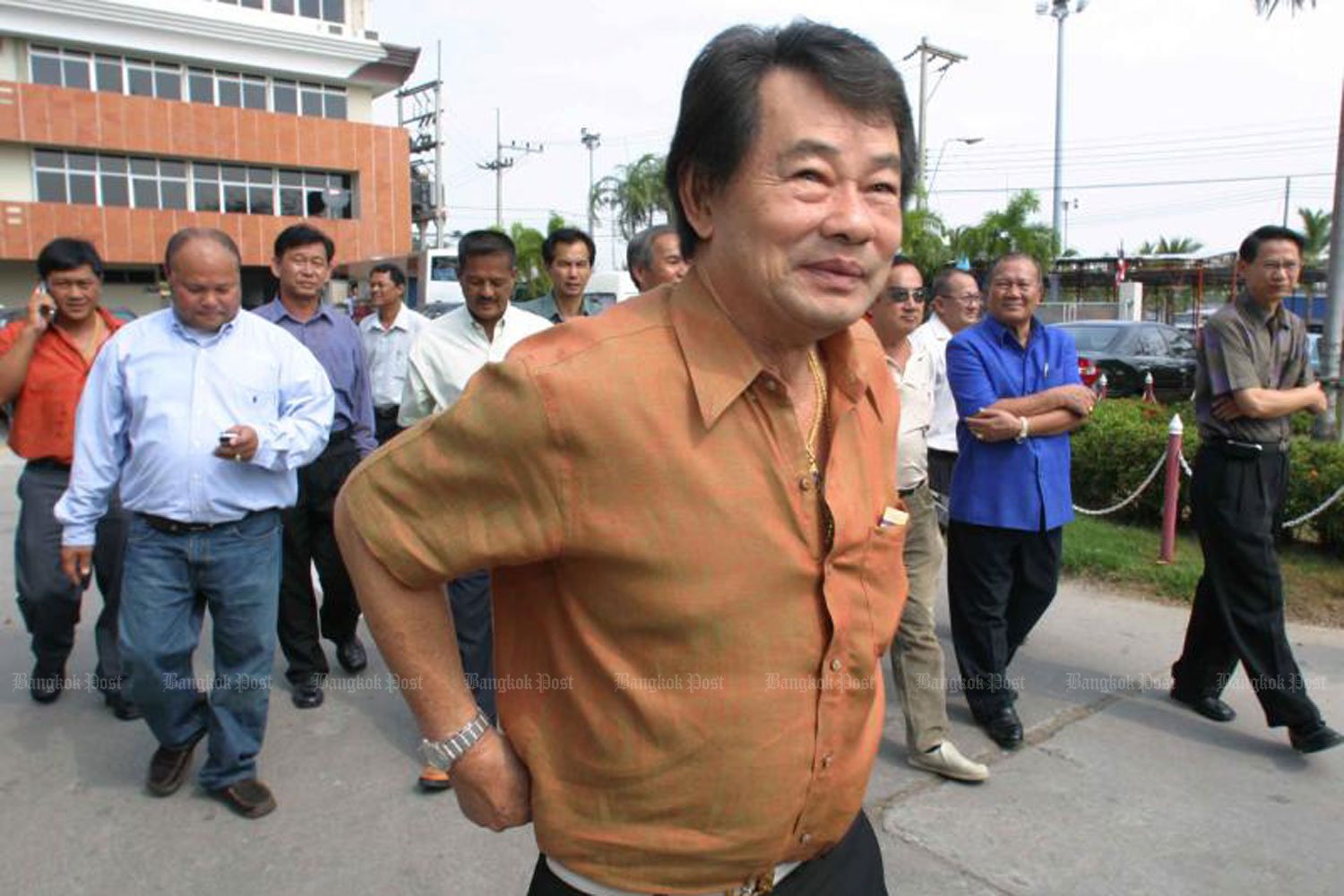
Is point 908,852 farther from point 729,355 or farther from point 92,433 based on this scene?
point 92,433

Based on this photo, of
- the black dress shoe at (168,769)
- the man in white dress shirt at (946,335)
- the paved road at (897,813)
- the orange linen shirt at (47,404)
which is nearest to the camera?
the paved road at (897,813)

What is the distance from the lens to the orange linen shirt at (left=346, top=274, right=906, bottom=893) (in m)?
1.29

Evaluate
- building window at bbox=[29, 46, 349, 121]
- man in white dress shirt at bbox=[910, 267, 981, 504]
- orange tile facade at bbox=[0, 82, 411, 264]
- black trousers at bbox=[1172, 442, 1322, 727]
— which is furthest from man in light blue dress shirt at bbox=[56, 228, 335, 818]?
building window at bbox=[29, 46, 349, 121]

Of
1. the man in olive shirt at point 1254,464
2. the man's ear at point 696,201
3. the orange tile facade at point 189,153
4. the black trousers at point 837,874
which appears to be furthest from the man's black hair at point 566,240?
the orange tile facade at point 189,153

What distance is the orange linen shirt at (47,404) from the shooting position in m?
4.32

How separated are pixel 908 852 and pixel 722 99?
262 centimetres

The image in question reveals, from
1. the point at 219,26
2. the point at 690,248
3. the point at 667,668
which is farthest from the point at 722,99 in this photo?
the point at 219,26

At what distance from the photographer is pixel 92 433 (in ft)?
11.3

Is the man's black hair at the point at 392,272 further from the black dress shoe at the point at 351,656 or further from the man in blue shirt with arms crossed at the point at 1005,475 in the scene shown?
the man in blue shirt with arms crossed at the point at 1005,475

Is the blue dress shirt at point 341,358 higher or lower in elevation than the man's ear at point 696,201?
lower

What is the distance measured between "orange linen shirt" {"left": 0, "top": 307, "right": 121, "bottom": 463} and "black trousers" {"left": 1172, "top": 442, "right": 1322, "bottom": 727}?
477 centimetres

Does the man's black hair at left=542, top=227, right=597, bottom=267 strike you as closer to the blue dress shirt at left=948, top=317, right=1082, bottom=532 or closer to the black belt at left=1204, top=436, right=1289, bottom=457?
the blue dress shirt at left=948, top=317, right=1082, bottom=532

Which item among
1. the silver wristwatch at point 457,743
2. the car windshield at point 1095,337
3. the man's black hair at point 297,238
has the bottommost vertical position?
the silver wristwatch at point 457,743

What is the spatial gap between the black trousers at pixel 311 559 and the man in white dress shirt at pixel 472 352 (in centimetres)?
61
